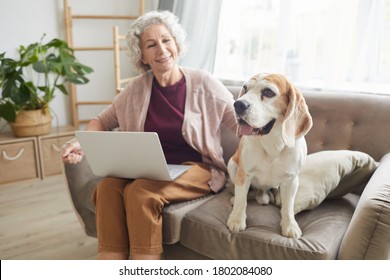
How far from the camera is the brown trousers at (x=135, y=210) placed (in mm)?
1337

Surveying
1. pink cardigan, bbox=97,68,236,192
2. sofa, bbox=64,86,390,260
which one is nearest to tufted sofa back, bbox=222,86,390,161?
sofa, bbox=64,86,390,260

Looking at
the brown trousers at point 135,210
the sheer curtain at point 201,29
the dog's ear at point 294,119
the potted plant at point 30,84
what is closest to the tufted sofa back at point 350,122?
the dog's ear at point 294,119

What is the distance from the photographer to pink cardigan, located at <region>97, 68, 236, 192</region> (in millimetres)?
1624

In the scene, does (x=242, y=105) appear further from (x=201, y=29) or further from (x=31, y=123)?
(x=31, y=123)

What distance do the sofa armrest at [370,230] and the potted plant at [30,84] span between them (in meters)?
2.31

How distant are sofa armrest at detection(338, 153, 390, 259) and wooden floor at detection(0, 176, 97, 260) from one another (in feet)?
4.27

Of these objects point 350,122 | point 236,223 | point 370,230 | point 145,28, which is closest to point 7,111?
point 145,28

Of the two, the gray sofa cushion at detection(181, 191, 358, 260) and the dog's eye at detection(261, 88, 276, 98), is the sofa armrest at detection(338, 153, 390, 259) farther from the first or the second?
the dog's eye at detection(261, 88, 276, 98)

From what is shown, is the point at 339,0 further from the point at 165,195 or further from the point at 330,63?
the point at 165,195

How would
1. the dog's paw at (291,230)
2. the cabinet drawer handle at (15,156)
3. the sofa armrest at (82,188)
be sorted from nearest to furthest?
1. the dog's paw at (291,230)
2. the sofa armrest at (82,188)
3. the cabinet drawer handle at (15,156)

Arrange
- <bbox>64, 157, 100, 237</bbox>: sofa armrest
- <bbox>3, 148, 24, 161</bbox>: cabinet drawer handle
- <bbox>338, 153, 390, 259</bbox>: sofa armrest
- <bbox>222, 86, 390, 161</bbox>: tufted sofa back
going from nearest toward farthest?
<bbox>338, 153, 390, 259</bbox>: sofa armrest, <bbox>222, 86, 390, 161</bbox>: tufted sofa back, <bbox>64, 157, 100, 237</bbox>: sofa armrest, <bbox>3, 148, 24, 161</bbox>: cabinet drawer handle

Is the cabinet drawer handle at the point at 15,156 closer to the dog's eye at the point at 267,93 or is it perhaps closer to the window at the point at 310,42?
the window at the point at 310,42

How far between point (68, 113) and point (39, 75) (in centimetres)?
42

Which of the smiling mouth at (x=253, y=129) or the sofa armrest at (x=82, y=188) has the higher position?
the smiling mouth at (x=253, y=129)
